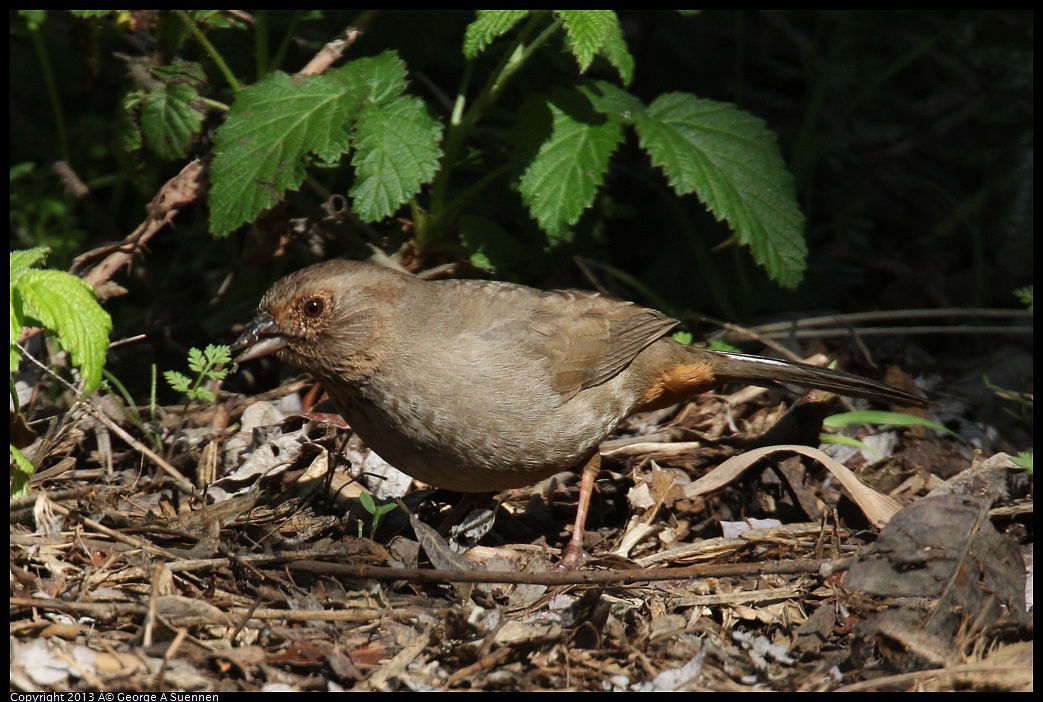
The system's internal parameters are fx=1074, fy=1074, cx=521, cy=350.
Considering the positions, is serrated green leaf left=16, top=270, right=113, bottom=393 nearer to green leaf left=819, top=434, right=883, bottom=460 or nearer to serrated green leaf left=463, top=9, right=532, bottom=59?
serrated green leaf left=463, top=9, right=532, bottom=59

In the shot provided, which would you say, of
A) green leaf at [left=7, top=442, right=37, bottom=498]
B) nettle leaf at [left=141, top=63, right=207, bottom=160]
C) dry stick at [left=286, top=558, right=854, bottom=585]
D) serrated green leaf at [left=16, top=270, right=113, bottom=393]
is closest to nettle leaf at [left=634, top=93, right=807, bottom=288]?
dry stick at [left=286, top=558, right=854, bottom=585]

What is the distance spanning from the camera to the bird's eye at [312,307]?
12.7ft

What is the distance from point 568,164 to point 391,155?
709 millimetres

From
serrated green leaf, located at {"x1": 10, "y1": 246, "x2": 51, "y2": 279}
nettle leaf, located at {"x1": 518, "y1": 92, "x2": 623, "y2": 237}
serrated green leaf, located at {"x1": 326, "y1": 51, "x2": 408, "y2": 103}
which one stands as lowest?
serrated green leaf, located at {"x1": 10, "y1": 246, "x2": 51, "y2": 279}

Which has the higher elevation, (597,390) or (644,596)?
(597,390)

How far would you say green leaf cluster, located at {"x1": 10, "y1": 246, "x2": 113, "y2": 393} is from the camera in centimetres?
336

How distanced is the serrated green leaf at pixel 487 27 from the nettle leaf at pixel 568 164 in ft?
1.69

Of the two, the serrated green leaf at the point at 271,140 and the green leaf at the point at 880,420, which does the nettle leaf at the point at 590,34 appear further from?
the green leaf at the point at 880,420

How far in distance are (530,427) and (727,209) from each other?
1298 mm

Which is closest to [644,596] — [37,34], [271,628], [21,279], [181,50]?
[271,628]

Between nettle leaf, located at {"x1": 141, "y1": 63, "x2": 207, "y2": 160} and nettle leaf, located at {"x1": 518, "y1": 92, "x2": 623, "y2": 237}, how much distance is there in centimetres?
140

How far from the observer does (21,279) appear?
3447mm

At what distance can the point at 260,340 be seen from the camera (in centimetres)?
391
